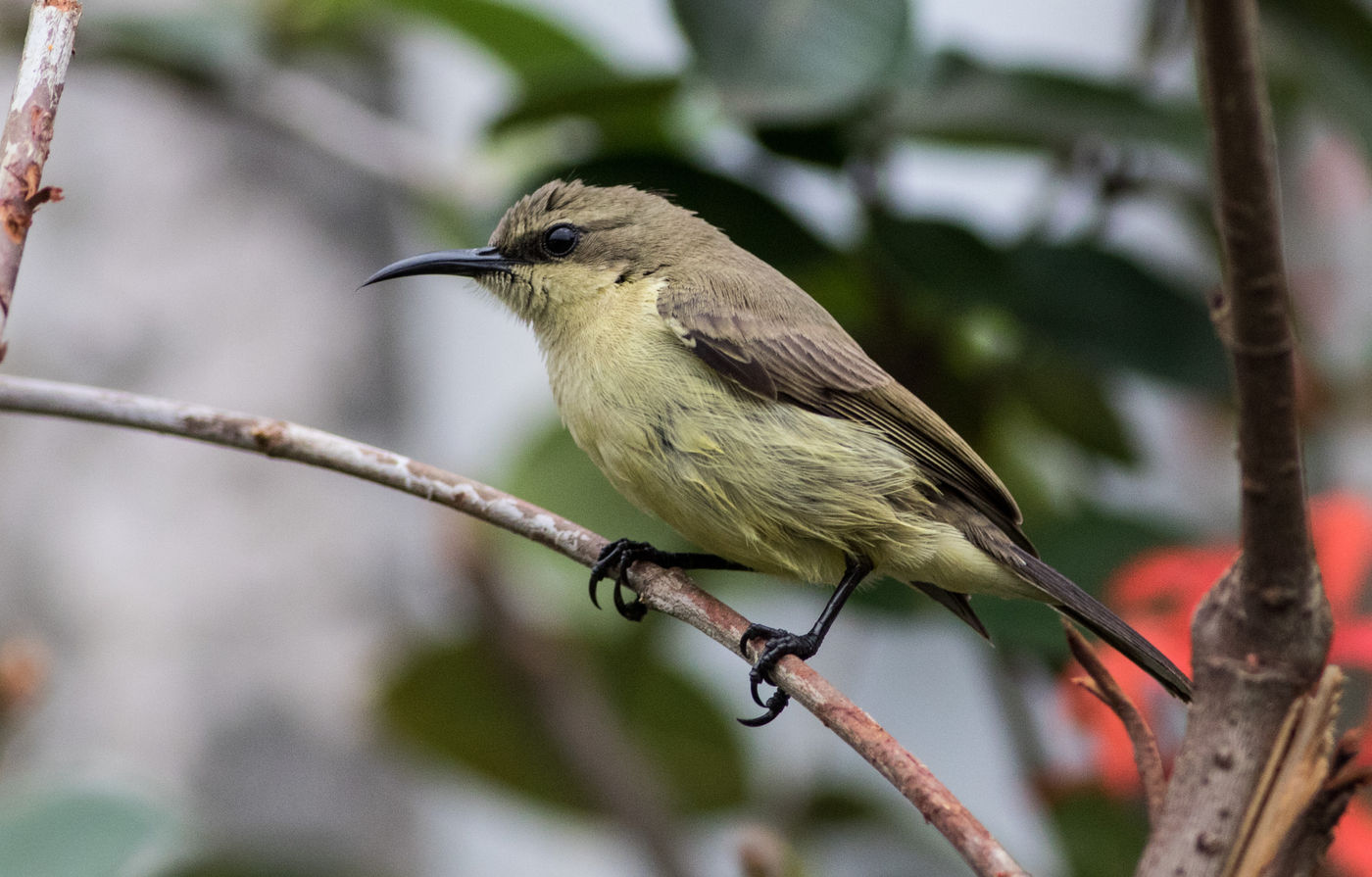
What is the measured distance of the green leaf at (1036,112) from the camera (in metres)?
2.43

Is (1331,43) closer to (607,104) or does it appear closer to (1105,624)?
(607,104)

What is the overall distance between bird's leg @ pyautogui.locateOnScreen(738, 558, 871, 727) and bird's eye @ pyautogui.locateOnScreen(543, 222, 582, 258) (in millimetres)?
728

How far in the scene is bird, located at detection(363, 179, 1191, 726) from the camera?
5.85 feet

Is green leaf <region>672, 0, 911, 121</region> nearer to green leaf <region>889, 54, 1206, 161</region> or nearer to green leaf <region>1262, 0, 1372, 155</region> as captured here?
green leaf <region>889, 54, 1206, 161</region>

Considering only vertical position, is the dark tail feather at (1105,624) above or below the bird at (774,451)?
below

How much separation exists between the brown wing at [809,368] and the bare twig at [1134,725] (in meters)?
0.63

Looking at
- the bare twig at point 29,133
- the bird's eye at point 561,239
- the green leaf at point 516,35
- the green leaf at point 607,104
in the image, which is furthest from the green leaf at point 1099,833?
the bare twig at point 29,133

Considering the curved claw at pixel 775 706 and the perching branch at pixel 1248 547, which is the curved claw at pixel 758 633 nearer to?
the curved claw at pixel 775 706

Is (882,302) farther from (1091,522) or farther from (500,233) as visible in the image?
(500,233)

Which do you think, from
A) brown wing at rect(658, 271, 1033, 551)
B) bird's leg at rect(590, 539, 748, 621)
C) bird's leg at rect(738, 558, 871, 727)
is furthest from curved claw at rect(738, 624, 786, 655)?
brown wing at rect(658, 271, 1033, 551)

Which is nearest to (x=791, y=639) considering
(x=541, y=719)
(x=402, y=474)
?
(x=402, y=474)

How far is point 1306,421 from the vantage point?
10.8ft

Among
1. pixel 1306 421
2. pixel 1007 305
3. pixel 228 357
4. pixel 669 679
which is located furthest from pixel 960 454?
pixel 228 357

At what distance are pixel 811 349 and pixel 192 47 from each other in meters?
1.88
